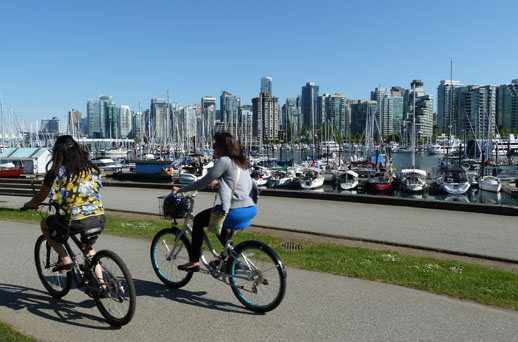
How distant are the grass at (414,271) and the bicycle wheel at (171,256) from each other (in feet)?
5.95

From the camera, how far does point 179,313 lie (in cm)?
473

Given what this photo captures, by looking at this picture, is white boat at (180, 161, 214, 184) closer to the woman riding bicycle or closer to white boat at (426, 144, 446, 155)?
the woman riding bicycle

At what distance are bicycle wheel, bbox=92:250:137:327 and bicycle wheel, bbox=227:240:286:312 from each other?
3.82ft

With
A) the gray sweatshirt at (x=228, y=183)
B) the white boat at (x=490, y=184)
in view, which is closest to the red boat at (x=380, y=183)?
the white boat at (x=490, y=184)

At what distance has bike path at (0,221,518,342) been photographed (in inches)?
165

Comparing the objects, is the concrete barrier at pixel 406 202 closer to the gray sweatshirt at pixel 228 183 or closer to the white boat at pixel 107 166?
the gray sweatshirt at pixel 228 183

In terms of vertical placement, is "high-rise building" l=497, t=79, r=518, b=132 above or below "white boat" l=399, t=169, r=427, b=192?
above

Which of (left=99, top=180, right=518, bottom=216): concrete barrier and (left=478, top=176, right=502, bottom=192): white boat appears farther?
(left=478, top=176, right=502, bottom=192): white boat

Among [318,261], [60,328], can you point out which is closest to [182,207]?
[60,328]

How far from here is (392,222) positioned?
1154 centimetres

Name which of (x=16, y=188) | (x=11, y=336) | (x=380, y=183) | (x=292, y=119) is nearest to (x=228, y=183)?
(x=11, y=336)

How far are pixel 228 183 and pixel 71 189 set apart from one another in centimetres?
166

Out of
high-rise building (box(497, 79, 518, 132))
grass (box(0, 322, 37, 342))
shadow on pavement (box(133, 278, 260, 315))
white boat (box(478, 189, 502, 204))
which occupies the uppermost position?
high-rise building (box(497, 79, 518, 132))

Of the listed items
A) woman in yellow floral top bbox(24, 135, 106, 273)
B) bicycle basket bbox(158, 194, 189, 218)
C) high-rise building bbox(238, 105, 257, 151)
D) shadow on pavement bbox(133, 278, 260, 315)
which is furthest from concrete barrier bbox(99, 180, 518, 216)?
high-rise building bbox(238, 105, 257, 151)
